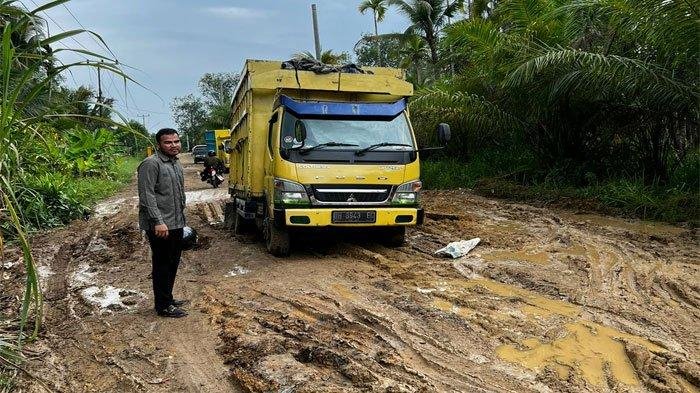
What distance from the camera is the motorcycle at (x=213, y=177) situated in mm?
20141

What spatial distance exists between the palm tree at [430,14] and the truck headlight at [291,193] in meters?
19.7

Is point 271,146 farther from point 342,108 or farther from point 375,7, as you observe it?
point 375,7

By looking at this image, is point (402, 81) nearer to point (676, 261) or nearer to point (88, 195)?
point (676, 261)

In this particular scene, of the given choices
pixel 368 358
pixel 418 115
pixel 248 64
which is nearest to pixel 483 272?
pixel 368 358

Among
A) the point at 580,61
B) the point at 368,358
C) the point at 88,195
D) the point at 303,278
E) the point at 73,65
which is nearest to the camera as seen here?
the point at 73,65

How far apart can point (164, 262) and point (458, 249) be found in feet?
13.1

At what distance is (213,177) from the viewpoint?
2019cm

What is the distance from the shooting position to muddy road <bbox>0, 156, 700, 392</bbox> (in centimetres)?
378

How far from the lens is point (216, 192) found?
19.0 meters

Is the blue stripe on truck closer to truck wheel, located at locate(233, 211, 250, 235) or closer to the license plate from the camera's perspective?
the license plate

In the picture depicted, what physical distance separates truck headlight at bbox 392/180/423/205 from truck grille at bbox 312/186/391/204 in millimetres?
140

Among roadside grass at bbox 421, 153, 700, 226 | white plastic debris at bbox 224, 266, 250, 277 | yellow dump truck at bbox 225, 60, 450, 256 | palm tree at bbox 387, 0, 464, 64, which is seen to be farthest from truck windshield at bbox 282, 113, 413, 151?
palm tree at bbox 387, 0, 464, 64

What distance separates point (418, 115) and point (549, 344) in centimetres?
1094

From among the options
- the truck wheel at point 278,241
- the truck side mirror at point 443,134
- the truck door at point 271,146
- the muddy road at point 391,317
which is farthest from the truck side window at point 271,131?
the truck side mirror at point 443,134
